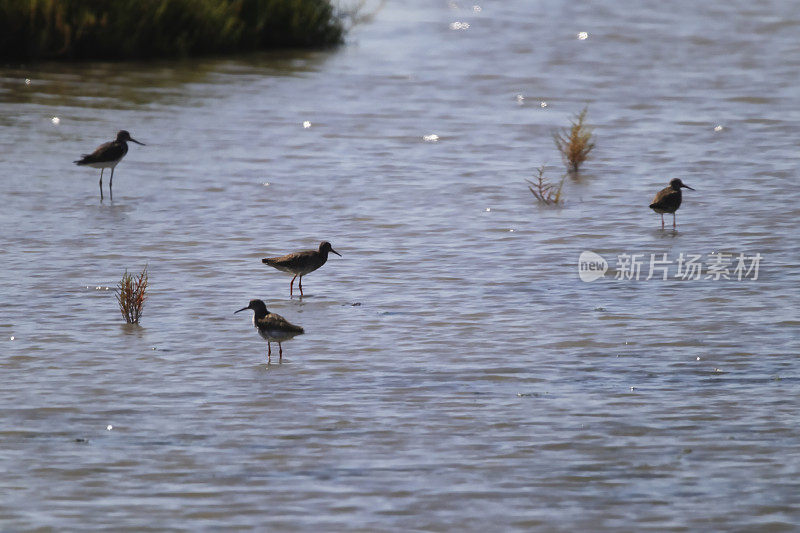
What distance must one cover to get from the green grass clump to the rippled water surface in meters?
2.22

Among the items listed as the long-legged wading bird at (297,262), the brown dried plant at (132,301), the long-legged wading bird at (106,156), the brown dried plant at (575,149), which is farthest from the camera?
the brown dried plant at (575,149)

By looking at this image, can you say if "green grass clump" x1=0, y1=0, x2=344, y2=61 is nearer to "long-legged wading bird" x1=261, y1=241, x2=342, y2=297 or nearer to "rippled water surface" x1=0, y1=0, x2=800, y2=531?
"rippled water surface" x1=0, y1=0, x2=800, y2=531

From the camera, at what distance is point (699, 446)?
8023mm

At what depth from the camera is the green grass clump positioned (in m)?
25.7

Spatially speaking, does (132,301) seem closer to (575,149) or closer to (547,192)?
(547,192)

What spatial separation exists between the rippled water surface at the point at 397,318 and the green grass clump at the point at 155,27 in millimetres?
2217

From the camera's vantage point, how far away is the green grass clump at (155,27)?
2569 centimetres

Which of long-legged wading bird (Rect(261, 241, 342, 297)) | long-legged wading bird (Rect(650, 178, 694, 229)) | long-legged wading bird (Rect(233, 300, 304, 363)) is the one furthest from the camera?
long-legged wading bird (Rect(650, 178, 694, 229))

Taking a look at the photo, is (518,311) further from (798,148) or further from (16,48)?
(16,48)

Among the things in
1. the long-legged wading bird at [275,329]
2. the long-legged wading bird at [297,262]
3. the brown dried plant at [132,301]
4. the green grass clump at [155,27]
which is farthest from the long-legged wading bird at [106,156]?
the green grass clump at [155,27]

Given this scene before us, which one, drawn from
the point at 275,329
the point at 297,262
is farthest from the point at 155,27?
the point at 275,329

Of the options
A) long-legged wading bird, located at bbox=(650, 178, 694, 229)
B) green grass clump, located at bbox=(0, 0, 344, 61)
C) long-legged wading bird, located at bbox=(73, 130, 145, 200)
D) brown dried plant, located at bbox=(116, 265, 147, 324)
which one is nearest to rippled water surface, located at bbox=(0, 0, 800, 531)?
brown dried plant, located at bbox=(116, 265, 147, 324)

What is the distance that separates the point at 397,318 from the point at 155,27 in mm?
17537

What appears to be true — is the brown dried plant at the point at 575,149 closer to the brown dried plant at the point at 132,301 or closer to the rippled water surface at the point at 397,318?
the rippled water surface at the point at 397,318
